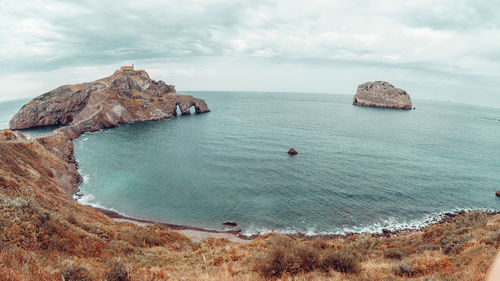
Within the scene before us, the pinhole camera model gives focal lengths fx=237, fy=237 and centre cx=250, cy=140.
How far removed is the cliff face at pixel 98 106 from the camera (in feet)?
312

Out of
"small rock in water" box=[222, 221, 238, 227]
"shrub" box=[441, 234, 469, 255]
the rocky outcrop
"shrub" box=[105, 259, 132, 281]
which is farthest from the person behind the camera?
"small rock in water" box=[222, 221, 238, 227]

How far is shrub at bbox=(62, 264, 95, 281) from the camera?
8.60 metres

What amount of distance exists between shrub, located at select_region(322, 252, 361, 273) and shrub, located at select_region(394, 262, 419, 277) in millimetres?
→ 1756

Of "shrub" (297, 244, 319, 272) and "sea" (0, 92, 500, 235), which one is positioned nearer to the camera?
"shrub" (297, 244, 319, 272)

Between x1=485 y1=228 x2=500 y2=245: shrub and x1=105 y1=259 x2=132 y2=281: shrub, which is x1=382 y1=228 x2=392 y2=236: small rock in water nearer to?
x1=485 y1=228 x2=500 y2=245: shrub

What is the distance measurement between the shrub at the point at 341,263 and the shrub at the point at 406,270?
1756 millimetres

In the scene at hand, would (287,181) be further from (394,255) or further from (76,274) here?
(76,274)

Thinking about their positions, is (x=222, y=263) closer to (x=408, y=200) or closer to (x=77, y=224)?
(x=77, y=224)

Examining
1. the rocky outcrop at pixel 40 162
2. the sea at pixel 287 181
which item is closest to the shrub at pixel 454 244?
the sea at pixel 287 181

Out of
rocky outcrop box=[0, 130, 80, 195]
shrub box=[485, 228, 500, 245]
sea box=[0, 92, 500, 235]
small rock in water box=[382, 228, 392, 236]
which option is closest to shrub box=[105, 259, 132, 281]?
shrub box=[485, 228, 500, 245]

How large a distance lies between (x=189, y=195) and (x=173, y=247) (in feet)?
70.6

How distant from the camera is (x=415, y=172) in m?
51.7

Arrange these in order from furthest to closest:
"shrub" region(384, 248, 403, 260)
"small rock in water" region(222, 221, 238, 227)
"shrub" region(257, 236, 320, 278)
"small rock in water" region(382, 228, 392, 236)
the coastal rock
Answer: the coastal rock < "small rock in water" region(222, 221, 238, 227) < "small rock in water" region(382, 228, 392, 236) < "shrub" region(384, 248, 403, 260) < "shrub" region(257, 236, 320, 278)

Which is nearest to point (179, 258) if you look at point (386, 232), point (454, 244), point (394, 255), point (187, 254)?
point (187, 254)
